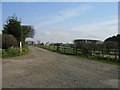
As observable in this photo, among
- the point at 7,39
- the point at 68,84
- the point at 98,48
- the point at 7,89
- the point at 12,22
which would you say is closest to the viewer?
the point at 7,89

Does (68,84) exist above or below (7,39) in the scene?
below

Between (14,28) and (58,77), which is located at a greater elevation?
(14,28)

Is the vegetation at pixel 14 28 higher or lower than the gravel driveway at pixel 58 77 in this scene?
higher

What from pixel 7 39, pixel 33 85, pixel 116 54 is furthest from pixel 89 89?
pixel 7 39

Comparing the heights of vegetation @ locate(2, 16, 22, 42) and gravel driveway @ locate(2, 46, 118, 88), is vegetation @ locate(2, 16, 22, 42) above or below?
above

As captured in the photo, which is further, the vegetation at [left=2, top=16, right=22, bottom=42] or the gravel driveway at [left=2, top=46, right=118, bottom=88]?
the vegetation at [left=2, top=16, right=22, bottom=42]

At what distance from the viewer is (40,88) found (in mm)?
4699

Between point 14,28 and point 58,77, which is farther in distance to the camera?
point 14,28

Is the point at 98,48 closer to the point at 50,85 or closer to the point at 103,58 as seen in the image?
the point at 103,58

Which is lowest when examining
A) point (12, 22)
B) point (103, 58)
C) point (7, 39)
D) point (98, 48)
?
point (103, 58)

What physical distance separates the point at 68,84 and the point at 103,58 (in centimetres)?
1036

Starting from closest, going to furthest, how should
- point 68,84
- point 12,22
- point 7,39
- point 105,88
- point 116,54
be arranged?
point 105,88 → point 68,84 → point 116,54 → point 7,39 → point 12,22

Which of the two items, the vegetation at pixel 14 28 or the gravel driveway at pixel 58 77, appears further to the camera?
the vegetation at pixel 14 28

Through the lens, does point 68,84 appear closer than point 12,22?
Yes
